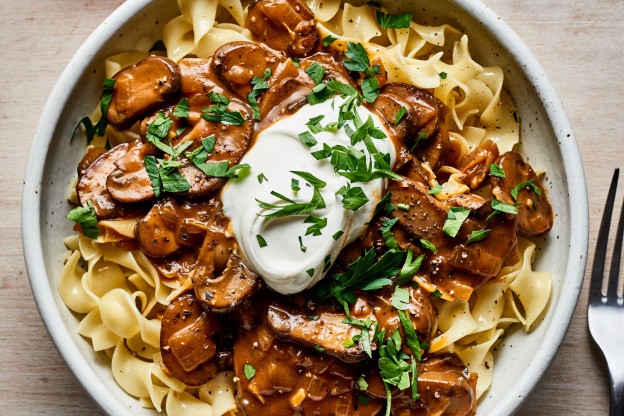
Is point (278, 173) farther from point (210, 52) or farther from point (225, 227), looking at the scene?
point (210, 52)

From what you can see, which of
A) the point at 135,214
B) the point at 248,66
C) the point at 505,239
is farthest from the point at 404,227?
the point at 135,214

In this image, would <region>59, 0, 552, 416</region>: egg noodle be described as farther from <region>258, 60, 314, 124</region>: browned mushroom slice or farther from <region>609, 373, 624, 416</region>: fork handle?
<region>609, 373, 624, 416</region>: fork handle

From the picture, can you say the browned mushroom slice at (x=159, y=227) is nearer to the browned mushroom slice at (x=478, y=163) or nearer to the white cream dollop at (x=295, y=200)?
the white cream dollop at (x=295, y=200)

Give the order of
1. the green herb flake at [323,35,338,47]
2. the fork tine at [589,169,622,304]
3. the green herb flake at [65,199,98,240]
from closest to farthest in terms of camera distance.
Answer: the green herb flake at [65,199,98,240] → the green herb flake at [323,35,338,47] → the fork tine at [589,169,622,304]

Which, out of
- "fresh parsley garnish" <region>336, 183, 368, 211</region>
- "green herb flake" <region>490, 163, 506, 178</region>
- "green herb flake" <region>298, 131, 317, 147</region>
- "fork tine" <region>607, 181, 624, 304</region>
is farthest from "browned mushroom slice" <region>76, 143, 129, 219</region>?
"fork tine" <region>607, 181, 624, 304</region>

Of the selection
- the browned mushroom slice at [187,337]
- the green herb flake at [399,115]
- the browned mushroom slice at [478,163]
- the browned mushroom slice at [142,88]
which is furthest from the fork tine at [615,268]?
the browned mushroom slice at [142,88]

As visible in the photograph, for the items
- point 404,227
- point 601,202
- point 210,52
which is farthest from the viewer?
point 601,202
